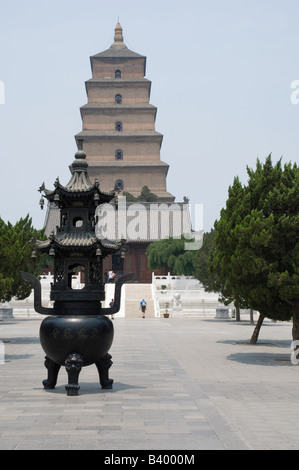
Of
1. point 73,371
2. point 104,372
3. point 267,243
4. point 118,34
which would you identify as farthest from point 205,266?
point 118,34

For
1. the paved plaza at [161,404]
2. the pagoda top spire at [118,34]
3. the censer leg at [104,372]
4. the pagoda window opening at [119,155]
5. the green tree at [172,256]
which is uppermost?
the pagoda top spire at [118,34]

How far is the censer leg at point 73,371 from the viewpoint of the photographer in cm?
1052

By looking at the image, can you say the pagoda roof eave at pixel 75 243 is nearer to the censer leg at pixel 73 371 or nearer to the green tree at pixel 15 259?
the green tree at pixel 15 259

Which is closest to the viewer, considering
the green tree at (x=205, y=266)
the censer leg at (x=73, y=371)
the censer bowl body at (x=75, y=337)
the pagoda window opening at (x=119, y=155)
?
the censer leg at (x=73, y=371)

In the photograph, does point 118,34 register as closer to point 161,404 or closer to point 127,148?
point 127,148

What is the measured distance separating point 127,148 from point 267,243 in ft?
168

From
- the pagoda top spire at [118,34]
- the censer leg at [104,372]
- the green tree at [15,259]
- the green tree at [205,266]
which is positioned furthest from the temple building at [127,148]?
the censer leg at [104,372]

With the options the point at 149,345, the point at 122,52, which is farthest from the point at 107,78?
the point at 149,345

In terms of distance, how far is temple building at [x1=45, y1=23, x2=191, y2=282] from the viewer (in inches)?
2502

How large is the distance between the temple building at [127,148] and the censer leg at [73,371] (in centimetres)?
5131

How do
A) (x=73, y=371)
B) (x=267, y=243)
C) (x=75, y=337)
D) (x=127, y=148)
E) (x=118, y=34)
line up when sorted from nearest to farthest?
1. (x=73, y=371)
2. (x=75, y=337)
3. (x=267, y=243)
4. (x=127, y=148)
5. (x=118, y=34)

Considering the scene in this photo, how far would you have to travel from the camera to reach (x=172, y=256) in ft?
176

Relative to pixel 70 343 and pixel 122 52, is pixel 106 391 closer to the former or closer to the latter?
pixel 70 343

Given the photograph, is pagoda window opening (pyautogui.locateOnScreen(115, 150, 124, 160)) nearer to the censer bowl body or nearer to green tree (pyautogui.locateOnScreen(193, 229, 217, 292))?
green tree (pyautogui.locateOnScreen(193, 229, 217, 292))
